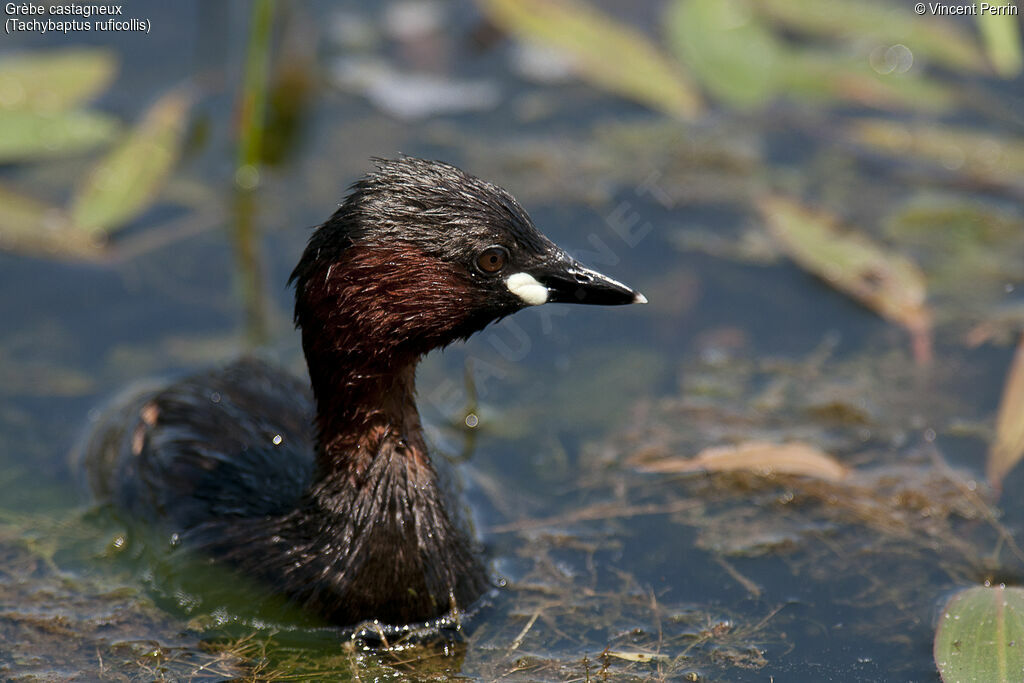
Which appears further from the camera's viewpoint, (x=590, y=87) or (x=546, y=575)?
(x=590, y=87)

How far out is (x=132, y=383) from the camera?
648cm

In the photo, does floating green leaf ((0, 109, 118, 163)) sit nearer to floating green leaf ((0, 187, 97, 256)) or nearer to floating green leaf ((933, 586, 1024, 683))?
floating green leaf ((0, 187, 97, 256))

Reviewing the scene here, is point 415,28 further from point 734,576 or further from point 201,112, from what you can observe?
point 734,576

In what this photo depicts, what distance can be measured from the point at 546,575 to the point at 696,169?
342 cm

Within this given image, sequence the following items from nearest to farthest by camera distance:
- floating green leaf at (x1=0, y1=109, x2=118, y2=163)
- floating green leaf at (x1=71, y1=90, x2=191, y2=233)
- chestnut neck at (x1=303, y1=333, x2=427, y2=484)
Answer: chestnut neck at (x1=303, y1=333, x2=427, y2=484) → floating green leaf at (x1=71, y1=90, x2=191, y2=233) → floating green leaf at (x1=0, y1=109, x2=118, y2=163)

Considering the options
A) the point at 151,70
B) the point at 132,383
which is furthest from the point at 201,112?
the point at 132,383

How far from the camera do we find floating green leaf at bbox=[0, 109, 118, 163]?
24.8ft

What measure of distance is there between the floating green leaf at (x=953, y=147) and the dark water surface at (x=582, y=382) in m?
0.12

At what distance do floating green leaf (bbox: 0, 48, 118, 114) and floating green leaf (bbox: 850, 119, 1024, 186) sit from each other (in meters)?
4.75

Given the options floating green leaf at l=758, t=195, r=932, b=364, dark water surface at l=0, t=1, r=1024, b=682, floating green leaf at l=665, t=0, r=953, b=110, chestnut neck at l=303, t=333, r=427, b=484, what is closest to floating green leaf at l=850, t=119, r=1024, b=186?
dark water surface at l=0, t=1, r=1024, b=682

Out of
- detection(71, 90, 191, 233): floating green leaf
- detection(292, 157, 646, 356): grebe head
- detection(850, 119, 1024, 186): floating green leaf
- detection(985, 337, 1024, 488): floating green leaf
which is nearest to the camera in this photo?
detection(292, 157, 646, 356): grebe head

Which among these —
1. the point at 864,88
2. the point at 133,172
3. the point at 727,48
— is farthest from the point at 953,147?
the point at 133,172

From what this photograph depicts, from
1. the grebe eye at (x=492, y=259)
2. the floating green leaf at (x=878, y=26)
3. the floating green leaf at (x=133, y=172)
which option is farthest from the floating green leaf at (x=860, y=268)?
the floating green leaf at (x=133, y=172)

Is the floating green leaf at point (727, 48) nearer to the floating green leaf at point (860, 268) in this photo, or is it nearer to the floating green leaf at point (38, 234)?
the floating green leaf at point (860, 268)
